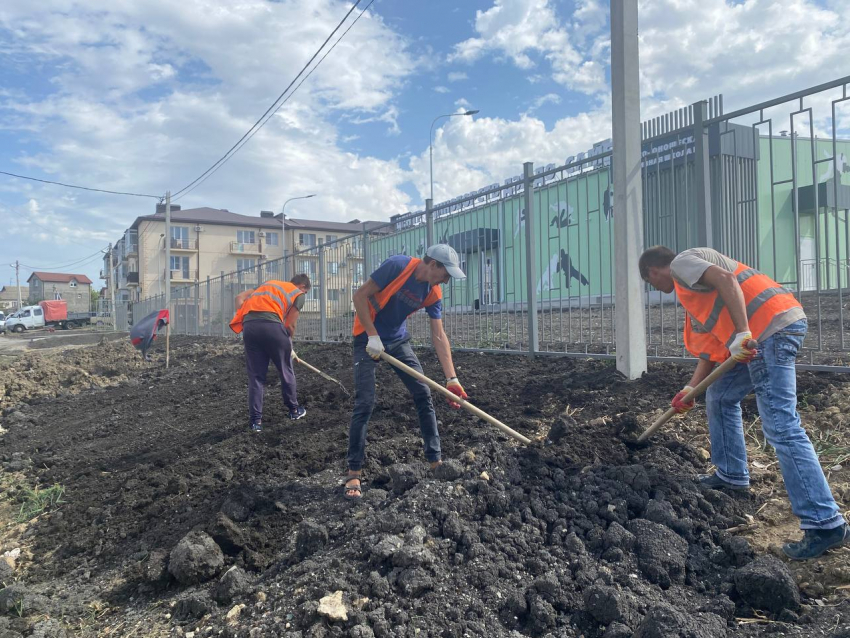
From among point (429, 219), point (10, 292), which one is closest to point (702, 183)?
point (429, 219)

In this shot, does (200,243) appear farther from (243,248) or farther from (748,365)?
(748,365)

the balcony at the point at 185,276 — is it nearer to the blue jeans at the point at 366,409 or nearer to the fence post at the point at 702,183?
the fence post at the point at 702,183

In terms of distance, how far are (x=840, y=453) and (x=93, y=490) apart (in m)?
5.11

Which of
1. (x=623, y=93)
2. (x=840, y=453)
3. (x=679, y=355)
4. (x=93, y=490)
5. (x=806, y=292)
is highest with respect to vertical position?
(x=623, y=93)

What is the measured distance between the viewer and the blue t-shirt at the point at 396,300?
3826mm

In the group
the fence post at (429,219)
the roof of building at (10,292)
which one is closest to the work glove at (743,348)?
the fence post at (429,219)

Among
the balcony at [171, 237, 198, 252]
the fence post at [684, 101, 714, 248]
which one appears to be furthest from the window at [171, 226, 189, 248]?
the fence post at [684, 101, 714, 248]

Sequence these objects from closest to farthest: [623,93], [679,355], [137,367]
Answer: [623,93] < [679,355] < [137,367]

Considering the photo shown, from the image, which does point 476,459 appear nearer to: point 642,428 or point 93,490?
point 642,428

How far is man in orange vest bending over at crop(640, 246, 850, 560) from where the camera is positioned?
2646mm

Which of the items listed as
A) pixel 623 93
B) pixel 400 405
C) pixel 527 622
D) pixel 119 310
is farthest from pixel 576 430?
pixel 119 310

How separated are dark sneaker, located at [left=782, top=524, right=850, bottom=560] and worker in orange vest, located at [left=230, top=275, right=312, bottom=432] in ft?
14.3

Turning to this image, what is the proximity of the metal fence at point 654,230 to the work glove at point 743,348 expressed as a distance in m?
1.93

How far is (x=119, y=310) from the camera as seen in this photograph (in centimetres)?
3759
